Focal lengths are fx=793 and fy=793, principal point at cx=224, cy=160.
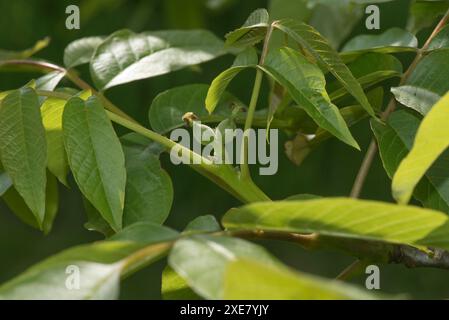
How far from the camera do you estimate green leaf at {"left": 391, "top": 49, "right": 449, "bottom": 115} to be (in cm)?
67

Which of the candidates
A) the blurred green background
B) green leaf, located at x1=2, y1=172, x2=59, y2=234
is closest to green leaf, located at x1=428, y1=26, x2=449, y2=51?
green leaf, located at x1=2, y1=172, x2=59, y2=234

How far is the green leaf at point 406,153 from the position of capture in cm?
64

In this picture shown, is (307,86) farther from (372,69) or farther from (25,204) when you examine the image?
(25,204)

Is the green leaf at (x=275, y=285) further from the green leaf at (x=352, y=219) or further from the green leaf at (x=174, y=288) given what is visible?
the green leaf at (x=174, y=288)

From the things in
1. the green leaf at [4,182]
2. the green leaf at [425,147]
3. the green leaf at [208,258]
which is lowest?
the green leaf at [4,182]

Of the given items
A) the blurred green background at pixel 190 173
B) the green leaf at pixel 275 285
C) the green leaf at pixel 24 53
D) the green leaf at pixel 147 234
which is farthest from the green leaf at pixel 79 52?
the blurred green background at pixel 190 173

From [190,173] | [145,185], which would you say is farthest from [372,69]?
[190,173]

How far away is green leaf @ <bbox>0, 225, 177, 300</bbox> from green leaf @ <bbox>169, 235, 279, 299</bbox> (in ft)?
0.08

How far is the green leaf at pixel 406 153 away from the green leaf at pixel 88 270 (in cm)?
24

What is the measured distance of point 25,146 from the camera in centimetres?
61

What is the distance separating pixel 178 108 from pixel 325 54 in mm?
185
